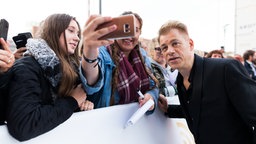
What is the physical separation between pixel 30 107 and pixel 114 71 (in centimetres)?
49

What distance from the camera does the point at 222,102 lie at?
47.8 inches

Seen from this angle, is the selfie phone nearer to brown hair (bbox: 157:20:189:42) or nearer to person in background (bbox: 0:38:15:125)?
person in background (bbox: 0:38:15:125)

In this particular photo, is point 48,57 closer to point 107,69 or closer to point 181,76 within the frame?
point 107,69

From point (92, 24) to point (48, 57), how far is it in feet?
1.15

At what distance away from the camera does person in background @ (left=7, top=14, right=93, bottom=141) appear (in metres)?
0.86

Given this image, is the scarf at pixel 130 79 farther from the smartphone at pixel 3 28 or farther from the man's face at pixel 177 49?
the smartphone at pixel 3 28

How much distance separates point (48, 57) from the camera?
41.9 inches

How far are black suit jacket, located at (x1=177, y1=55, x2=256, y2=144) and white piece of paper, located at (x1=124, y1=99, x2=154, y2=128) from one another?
0.74 ft

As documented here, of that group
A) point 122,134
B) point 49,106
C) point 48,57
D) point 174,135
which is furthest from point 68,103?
point 174,135

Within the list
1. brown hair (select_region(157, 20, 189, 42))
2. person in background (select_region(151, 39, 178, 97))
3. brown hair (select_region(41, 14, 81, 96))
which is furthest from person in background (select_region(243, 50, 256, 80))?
brown hair (select_region(41, 14, 81, 96))

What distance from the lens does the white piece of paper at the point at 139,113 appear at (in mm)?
1228

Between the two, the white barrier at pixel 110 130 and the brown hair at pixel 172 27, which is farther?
the brown hair at pixel 172 27

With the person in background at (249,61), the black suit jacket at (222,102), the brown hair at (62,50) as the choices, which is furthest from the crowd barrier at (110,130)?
the person in background at (249,61)

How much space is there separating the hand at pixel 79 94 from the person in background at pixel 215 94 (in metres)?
0.52
